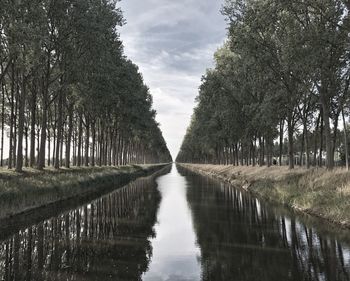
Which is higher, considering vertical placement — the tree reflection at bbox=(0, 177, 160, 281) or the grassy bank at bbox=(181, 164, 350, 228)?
the grassy bank at bbox=(181, 164, 350, 228)

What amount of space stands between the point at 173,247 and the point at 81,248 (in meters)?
3.15

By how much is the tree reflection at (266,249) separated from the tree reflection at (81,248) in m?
2.22

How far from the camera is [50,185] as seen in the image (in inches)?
1105

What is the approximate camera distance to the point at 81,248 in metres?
14.9

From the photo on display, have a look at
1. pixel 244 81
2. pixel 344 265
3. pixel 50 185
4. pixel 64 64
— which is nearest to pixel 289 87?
pixel 244 81

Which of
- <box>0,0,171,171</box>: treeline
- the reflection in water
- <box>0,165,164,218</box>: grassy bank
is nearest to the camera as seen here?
the reflection in water

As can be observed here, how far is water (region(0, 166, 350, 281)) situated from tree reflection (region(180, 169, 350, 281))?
26mm

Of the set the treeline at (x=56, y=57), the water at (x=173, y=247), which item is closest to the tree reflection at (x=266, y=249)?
the water at (x=173, y=247)

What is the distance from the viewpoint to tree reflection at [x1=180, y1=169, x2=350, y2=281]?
1162cm

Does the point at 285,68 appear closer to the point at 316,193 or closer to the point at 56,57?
the point at 316,193

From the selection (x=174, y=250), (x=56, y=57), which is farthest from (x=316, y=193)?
(x=56, y=57)

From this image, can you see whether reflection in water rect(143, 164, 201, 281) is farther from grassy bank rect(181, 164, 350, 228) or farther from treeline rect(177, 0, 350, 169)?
treeline rect(177, 0, 350, 169)

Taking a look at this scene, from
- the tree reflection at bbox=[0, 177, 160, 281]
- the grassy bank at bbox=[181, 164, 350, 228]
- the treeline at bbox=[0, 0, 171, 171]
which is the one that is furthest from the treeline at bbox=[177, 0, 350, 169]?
the tree reflection at bbox=[0, 177, 160, 281]

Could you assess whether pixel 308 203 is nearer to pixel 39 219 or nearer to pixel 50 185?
pixel 39 219
